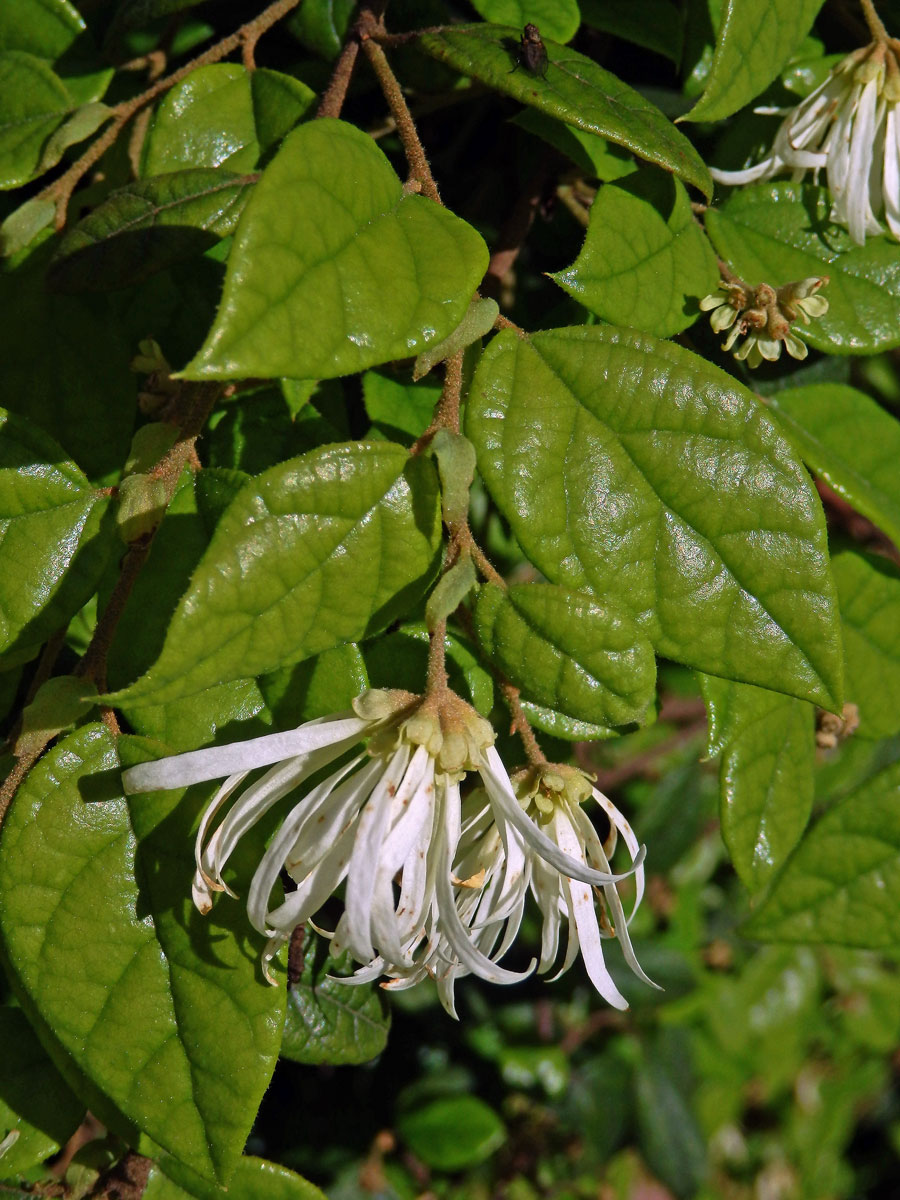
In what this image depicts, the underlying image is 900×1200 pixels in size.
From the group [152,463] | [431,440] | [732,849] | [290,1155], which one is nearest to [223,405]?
[152,463]

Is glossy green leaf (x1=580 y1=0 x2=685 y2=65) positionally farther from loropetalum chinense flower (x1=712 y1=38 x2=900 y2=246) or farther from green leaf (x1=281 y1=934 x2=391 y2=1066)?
green leaf (x1=281 y1=934 x2=391 y2=1066)

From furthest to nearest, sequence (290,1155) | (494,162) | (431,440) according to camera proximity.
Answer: (290,1155), (494,162), (431,440)

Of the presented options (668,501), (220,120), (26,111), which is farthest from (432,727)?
(26,111)

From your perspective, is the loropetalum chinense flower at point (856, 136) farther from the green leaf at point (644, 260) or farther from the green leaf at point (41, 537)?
the green leaf at point (41, 537)

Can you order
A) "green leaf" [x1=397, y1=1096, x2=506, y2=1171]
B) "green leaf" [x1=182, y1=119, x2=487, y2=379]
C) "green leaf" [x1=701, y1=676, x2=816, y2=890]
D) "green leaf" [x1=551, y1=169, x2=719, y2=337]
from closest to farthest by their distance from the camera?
"green leaf" [x1=182, y1=119, x2=487, y2=379] < "green leaf" [x1=551, y1=169, x2=719, y2=337] < "green leaf" [x1=701, y1=676, x2=816, y2=890] < "green leaf" [x1=397, y1=1096, x2=506, y2=1171]

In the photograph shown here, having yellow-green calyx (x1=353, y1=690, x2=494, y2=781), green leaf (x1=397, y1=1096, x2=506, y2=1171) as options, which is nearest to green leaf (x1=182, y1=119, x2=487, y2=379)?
yellow-green calyx (x1=353, y1=690, x2=494, y2=781)

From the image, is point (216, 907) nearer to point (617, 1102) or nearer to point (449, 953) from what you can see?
point (449, 953)

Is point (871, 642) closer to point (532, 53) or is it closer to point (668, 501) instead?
point (668, 501)
